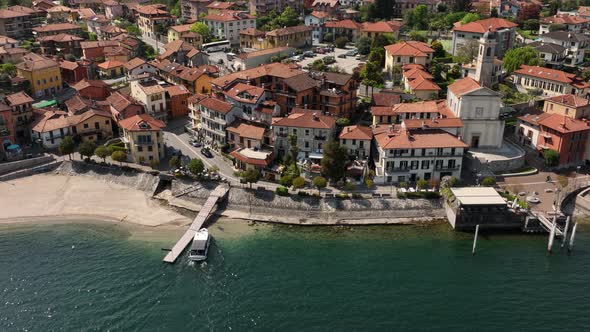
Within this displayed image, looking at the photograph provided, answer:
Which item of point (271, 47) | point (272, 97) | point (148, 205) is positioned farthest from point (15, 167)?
point (271, 47)

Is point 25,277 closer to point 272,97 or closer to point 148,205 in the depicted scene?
point 148,205

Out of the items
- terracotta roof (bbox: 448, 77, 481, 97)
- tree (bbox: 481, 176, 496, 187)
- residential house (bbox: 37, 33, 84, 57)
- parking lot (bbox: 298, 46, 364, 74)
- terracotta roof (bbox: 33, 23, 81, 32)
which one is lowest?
tree (bbox: 481, 176, 496, 187)

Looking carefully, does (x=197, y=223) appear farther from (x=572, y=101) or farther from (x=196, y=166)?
(x=572, y=101)

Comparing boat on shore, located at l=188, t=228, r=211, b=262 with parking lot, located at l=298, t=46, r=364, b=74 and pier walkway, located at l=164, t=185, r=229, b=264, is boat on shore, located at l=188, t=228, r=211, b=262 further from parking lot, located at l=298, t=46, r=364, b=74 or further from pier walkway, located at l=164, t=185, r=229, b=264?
parking lot, located at l=298, t=46, r=364, b=74

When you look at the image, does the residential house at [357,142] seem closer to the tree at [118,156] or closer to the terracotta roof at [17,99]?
the tree at [118,156]

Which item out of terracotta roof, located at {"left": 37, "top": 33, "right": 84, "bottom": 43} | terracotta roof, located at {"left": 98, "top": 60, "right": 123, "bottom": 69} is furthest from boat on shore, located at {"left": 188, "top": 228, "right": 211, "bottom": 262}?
terracotta roof, located at {"left": 37, "top": 33, "right": 84, "bottom": 43}

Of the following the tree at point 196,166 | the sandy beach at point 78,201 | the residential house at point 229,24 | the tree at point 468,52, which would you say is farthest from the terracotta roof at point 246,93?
the residential house at point 229,24
